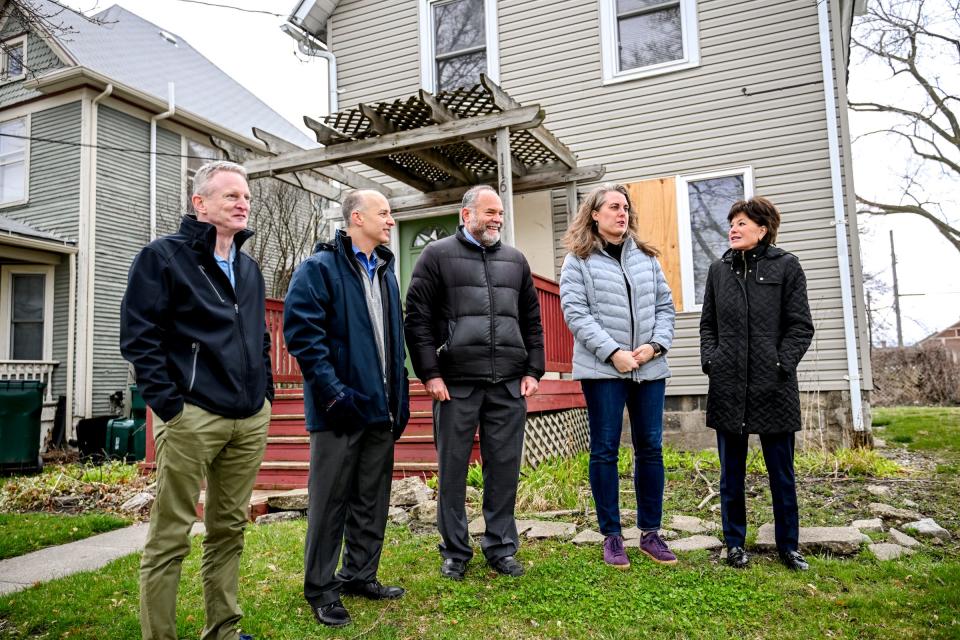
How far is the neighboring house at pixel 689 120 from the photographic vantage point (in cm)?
697

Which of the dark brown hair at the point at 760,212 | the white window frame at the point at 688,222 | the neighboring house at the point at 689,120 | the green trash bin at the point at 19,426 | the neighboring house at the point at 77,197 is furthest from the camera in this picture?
the neighboring house at the point at 77,197

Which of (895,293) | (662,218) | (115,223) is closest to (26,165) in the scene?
(115,223)

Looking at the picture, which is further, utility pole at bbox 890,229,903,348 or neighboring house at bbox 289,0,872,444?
utility pole at bbox 890,229,903,348

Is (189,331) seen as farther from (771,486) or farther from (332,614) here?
(771,486)

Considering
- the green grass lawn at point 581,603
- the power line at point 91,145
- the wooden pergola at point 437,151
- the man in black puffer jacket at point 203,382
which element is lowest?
the green grass lawn at point 581,603

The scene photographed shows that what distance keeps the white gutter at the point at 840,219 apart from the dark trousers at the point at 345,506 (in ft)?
18.3

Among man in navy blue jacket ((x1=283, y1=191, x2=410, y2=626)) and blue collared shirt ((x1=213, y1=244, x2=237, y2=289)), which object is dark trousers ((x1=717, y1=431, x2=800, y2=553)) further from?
blue collared shirt ((x1=213, y1=244, x2=237, y2=289))

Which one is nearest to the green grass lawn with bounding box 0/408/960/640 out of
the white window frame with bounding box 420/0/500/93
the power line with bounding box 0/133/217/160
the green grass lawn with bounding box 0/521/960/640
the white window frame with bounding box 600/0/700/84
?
the green grass lawn with bounding box 0/521/960/640

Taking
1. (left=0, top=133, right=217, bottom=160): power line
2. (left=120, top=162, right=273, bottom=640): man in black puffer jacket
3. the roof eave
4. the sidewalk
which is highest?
the roof eave

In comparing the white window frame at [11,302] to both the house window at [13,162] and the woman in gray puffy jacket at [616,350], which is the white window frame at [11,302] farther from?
the woman in gray puffy jacket at [616,350]

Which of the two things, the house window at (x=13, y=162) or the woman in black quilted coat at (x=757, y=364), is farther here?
the house window at (x=13, y=162)

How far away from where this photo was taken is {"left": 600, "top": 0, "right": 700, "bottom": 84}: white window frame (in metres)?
7.59

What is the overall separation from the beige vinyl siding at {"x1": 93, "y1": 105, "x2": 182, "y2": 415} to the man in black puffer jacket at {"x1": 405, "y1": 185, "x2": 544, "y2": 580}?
10136 millimetres

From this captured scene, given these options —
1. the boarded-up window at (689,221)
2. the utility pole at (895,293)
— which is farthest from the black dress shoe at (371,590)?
the utility pole at (895,293)
